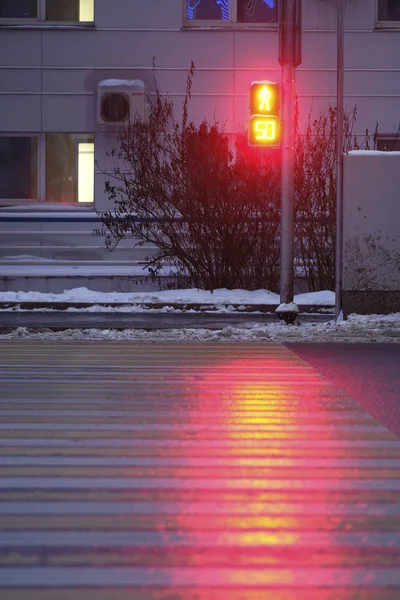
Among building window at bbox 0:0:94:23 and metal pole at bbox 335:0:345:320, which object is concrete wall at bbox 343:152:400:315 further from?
building window at bbox 0:0:94:23

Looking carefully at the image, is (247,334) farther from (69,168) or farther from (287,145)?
(69,168)

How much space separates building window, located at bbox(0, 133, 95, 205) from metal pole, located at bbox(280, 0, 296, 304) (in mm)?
7444

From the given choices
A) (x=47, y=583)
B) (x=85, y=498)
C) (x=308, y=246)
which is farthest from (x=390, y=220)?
(x=47, y=583)

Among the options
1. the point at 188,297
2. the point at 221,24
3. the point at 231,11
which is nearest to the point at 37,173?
the point at 221,24

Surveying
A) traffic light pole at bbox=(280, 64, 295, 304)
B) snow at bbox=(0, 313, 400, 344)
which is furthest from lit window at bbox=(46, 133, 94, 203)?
snow at bbox=(0, 313, 400, 344)

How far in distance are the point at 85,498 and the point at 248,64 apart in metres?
17.2

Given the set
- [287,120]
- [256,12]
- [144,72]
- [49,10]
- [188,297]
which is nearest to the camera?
[287,120]

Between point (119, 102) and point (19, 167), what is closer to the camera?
point (119, 102)

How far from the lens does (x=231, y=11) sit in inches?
809

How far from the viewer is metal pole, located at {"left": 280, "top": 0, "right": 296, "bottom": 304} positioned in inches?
546

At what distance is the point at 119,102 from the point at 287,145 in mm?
6791

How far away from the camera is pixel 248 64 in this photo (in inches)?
799

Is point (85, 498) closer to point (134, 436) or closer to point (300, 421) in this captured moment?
point (134, 436)

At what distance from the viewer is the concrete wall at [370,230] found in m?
13.8
